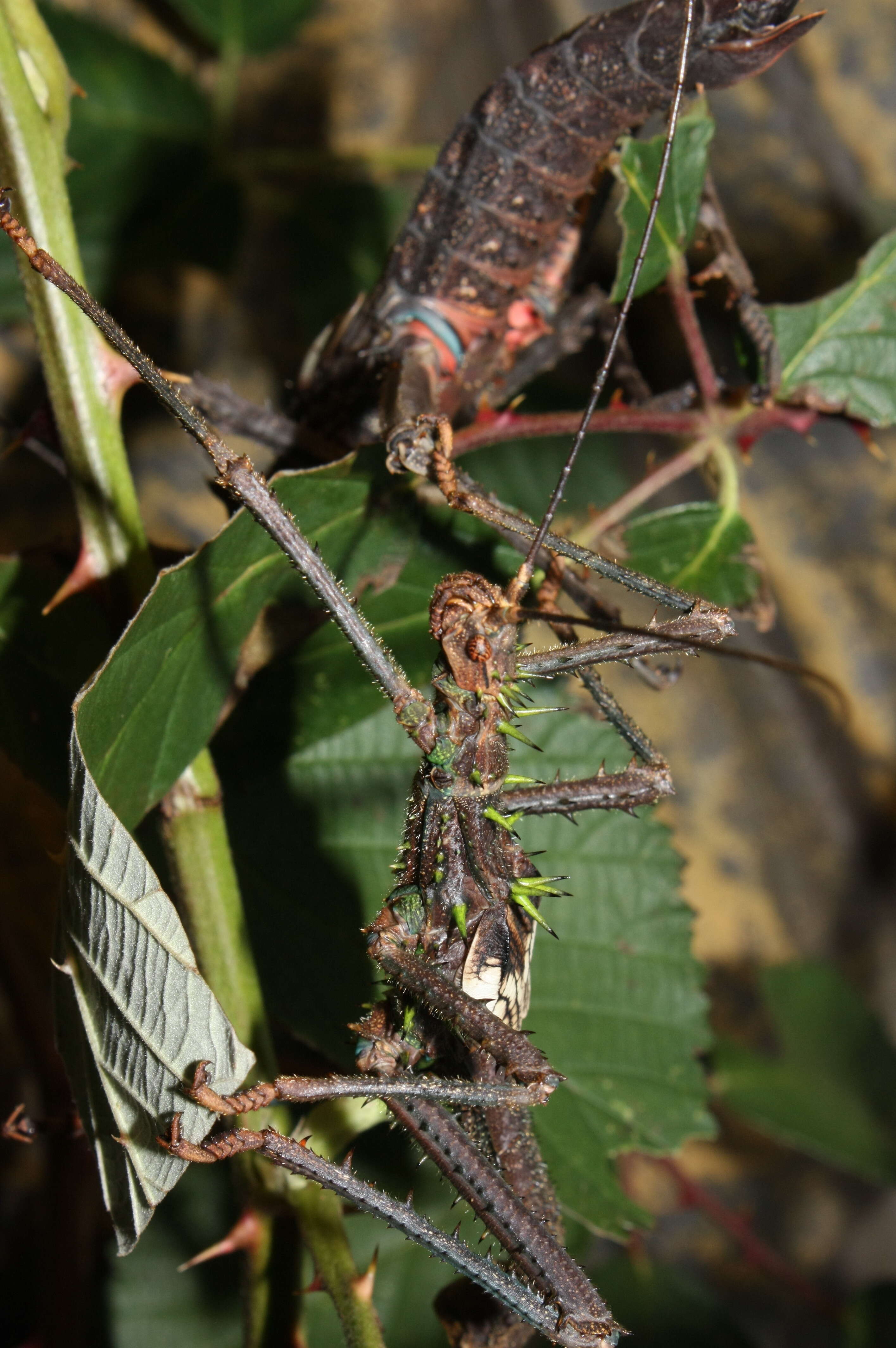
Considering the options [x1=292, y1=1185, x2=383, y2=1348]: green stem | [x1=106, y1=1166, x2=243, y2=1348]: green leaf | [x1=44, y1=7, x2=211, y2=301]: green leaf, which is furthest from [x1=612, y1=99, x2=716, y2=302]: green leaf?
[x1=106, y1=1166, x2=243, y2=1348]: green leaf

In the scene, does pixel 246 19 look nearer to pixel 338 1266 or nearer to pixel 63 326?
pixel 63 326

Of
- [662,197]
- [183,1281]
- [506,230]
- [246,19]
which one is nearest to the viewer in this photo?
[662,197]

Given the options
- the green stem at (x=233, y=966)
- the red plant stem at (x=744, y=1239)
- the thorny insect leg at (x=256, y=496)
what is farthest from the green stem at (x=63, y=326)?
the red plant stem at (x=744, y=1239)

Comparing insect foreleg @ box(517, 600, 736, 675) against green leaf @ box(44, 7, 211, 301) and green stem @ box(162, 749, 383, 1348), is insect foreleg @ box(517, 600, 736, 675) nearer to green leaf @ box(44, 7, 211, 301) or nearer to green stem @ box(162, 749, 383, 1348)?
green stem @ box(162, 749, 383, 1348)

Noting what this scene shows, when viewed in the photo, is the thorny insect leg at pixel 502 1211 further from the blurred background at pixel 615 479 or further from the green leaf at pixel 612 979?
the blurred background at pixel 615 479

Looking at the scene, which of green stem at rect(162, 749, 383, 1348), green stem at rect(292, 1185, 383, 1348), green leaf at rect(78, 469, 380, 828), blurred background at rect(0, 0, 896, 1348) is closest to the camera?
green leaf at rect(78, 469, 380, 828)

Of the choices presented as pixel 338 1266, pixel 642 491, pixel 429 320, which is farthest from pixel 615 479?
pixel 338 1266
